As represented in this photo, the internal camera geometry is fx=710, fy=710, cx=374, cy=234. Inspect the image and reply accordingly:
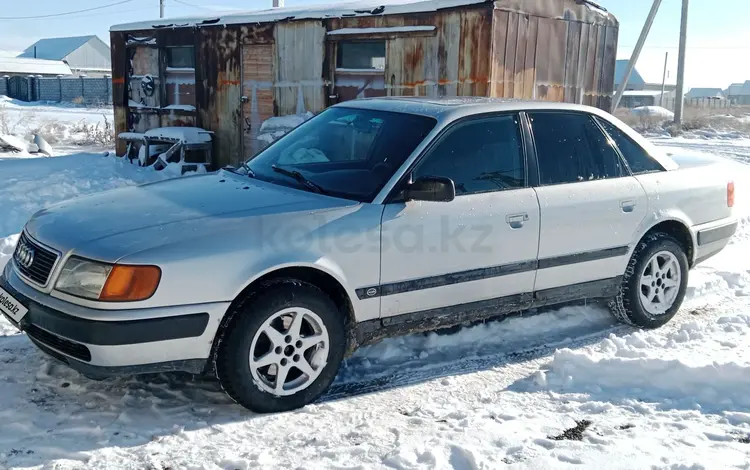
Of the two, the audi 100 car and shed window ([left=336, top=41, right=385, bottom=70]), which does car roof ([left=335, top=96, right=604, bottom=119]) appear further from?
shed window ([left=336, top=41, right=385, bottom=70])

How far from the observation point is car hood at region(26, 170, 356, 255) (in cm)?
356

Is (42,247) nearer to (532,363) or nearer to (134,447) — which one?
(134,447)

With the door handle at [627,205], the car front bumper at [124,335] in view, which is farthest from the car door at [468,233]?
the car front bumper at [124,335]

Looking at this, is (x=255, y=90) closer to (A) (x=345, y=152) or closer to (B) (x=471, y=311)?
(A) (x=345, y=152)

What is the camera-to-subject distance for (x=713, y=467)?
3.18m

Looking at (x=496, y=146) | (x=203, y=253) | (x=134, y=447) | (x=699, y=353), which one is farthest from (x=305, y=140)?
(x=699, y=353)

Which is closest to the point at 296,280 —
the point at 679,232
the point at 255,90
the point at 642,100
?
the point at 679,232

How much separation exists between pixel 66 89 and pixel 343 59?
129ft

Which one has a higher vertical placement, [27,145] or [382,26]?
[382,26]

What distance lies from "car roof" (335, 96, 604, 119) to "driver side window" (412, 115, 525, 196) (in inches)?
3.1

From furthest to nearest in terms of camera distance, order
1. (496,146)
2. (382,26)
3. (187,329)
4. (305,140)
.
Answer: (382,26) → (305,140) → (496,146) → (187,329)

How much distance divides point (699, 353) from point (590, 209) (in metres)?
1.16

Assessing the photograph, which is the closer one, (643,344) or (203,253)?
(203,253)

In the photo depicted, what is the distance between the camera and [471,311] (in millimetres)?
4375
